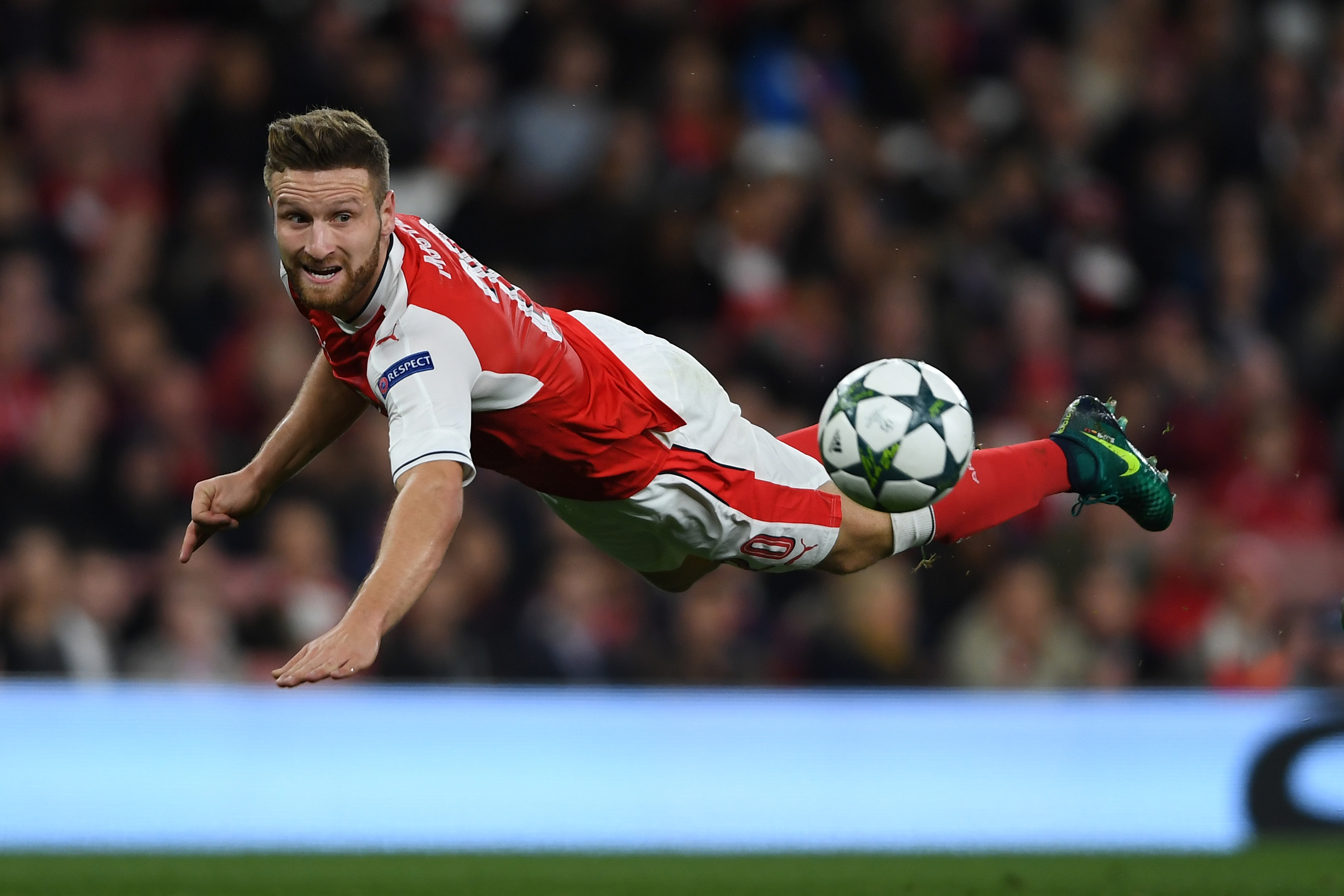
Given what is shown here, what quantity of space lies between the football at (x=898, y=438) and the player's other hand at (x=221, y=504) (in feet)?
5.81

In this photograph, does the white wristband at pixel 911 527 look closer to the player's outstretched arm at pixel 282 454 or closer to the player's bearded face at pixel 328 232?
the player's outstretched arm at pixel 282 454

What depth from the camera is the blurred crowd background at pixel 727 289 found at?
27.3ft

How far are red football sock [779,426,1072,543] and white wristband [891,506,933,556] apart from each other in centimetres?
2

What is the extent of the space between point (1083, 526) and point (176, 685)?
466cm

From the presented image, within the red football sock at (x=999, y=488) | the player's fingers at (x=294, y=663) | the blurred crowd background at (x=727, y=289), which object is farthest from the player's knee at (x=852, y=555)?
the blurred crowd background at (x=727, y=289)

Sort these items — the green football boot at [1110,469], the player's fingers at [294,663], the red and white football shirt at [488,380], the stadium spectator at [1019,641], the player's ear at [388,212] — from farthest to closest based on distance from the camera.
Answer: the stadium spectator at [1019,641] < the green football boot at [1110,469] < the player's ear at [388,212] < the red and white football shirt at [488,380] < the player's fingers at [294,663]

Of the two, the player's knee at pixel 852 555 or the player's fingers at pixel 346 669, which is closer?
the player's fingers at pixel 346 669

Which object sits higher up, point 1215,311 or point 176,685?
point 1215,311

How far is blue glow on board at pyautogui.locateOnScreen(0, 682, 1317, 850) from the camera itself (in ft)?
24.4

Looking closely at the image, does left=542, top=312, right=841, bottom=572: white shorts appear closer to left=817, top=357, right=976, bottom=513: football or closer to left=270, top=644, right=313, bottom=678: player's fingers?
left=817, top=357, right=976, bottom=513: football

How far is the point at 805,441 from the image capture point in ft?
18.6

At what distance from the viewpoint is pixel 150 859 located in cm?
702

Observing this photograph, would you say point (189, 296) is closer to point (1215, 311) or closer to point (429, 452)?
point (429, 452)

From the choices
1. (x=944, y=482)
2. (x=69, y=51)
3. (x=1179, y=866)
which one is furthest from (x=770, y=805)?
(x=69, y=51)
